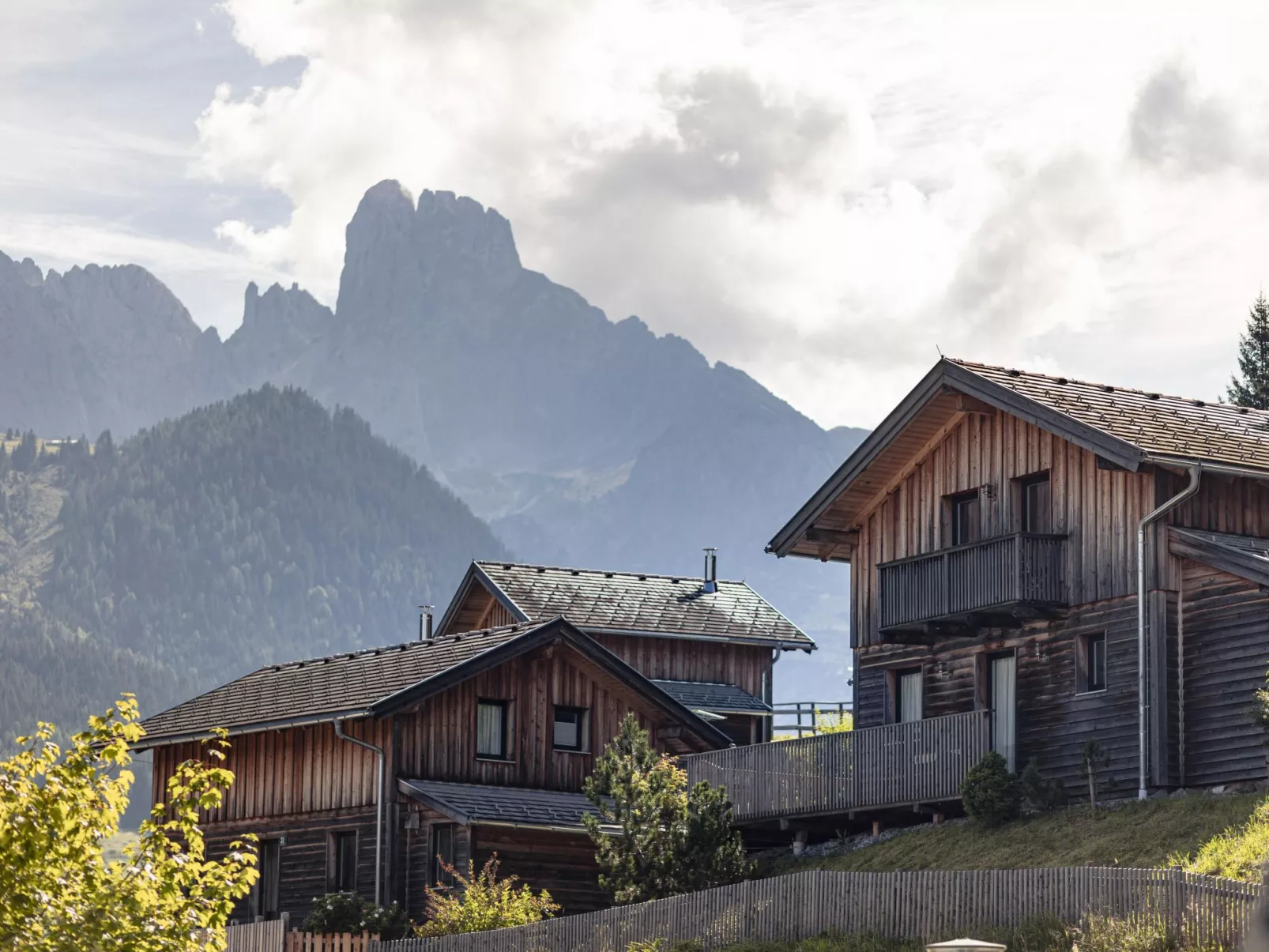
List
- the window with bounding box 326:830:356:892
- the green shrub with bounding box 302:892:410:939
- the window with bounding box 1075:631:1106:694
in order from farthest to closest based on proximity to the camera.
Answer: the window with bounding box 326:830:356:892 < the green shrub with bounding box 302:892:410:939 < the window with bounding box 1075:631:1106:694

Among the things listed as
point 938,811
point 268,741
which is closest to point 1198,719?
Answer: point 938,811

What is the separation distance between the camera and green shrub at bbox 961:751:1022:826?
37.4 metres

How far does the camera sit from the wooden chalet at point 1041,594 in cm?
3722

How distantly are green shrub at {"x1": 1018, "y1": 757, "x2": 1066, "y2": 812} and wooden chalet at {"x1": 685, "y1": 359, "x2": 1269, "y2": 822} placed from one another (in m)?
1.06

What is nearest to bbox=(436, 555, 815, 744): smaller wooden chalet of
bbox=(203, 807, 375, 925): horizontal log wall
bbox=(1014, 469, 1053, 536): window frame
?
bbox=(203, 807, 375, 925): horizontal log wall

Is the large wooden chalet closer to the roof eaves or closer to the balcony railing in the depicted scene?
the roof eaves

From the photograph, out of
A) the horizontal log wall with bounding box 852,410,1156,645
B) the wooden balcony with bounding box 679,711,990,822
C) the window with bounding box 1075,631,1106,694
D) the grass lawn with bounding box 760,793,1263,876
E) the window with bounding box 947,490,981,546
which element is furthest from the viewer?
the window with bounding box 947,490,981,546

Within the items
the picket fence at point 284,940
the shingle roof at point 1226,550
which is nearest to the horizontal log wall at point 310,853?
the picket fence at point 284,940

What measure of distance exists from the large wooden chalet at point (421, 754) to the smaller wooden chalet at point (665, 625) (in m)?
11.4

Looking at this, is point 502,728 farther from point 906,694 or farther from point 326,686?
point 906,694

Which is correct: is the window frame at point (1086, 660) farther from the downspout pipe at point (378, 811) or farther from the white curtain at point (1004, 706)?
the downspout pipe at point (378, 811)

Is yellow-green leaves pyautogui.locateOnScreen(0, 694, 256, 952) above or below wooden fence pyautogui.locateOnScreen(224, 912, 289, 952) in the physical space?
above

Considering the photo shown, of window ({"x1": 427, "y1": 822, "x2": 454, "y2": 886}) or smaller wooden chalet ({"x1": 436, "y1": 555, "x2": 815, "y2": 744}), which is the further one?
smaller wooden chalet ({"x1": 436, "y1": 555, "x2": 815, "y2": 744})

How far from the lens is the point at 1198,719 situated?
37125 mm
